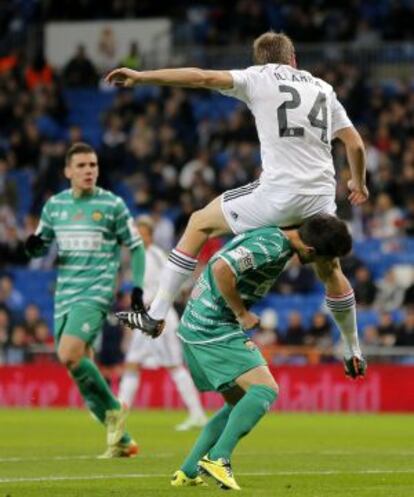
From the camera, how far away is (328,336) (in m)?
24.1

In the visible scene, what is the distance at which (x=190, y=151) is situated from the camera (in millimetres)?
30047

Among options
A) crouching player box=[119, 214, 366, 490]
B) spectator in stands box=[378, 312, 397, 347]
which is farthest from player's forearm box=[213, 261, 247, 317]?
spectator in stands box=[378, 312, 397, 347]

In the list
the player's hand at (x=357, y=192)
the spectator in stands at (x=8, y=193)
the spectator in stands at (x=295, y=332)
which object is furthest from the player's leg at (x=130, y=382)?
the spectator in stands at (x=8, y=193)

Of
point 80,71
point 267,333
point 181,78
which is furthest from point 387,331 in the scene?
point 181,78

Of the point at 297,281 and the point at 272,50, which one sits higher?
the point at 272,50

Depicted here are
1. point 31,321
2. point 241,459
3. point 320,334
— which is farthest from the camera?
point 31,321

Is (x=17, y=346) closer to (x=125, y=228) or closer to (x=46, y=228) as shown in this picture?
(x=46, y=228)

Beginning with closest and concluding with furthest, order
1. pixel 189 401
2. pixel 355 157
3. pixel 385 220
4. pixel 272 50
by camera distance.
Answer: pixel 272 50 < pixel 355 157 < pixel 189 401 < pixel 385 220

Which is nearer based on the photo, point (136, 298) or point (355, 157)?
point (355, 157)

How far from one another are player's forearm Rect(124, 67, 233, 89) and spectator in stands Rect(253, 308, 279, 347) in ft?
45.7

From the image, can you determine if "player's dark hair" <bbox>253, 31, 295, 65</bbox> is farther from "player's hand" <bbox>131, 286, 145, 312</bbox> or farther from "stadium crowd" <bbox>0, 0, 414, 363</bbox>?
"stadium crowd" <bbox>0, 0, 414, 363</bbox>

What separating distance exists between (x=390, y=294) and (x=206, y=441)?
14.3 metres

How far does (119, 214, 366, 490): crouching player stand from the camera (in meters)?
10.3

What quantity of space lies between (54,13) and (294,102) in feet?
81.8
